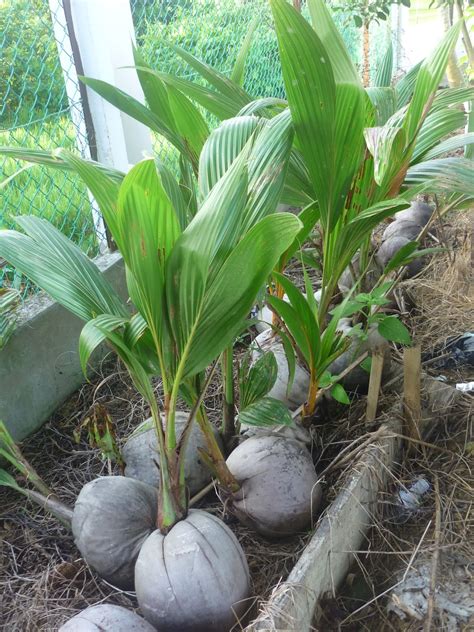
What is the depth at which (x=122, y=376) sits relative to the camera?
86.7 inches

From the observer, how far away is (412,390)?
5.83 ft

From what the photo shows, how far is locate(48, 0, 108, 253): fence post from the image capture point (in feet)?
7.34

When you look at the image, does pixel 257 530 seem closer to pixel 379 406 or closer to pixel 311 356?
pixel 311 356

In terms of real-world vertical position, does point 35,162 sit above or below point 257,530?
above

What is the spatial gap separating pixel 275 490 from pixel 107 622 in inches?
18.0

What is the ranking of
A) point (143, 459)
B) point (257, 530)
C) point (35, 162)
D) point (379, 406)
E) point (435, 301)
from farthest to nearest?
point (435, 301), point (379, 406), point (143, 459), point (257, 530), point (35, 162)

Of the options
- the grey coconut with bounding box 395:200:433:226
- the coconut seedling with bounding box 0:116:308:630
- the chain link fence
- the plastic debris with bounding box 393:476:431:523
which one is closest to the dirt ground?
the plastic debris with bounding box 393:476:431:523

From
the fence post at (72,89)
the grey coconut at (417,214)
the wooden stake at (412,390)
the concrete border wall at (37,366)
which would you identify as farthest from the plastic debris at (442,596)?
the grey coconut at (417,214)

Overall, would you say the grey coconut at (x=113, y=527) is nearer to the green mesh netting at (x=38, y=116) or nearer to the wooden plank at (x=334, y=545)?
the wooden plank at (x=334, y=545)

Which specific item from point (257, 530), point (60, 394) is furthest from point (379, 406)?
point (60, 394)

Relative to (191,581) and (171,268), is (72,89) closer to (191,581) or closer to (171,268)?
(171,268)

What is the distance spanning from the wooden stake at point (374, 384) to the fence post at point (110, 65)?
1.14m

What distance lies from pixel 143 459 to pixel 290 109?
0.89 m

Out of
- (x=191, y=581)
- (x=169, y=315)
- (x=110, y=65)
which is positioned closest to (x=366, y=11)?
(x=110, y=65)
